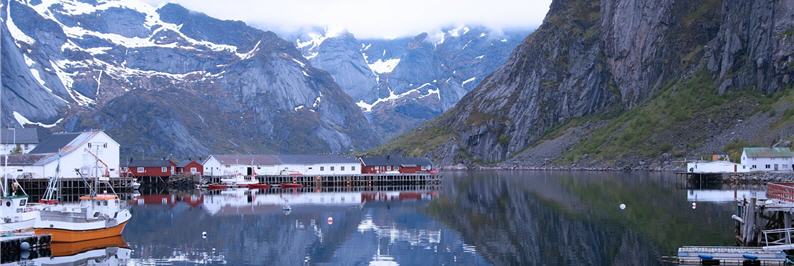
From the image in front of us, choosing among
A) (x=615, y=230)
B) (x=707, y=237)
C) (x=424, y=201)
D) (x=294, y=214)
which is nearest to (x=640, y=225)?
(x=615, y=230)

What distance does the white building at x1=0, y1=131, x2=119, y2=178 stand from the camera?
126 metres

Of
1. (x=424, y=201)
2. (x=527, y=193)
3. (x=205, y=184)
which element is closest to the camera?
(x=424, y=201)

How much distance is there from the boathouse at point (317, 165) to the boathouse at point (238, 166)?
1.72m

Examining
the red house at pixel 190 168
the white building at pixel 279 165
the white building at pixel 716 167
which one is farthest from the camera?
the white building at pixel 279 165

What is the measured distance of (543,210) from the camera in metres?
91.8

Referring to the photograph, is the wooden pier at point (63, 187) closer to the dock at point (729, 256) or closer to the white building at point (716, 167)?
the dock at point (729, 256)

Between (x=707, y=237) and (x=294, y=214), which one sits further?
(x=294, y=214)

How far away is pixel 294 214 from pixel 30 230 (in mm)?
33569

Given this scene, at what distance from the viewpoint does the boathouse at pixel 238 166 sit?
15888cm

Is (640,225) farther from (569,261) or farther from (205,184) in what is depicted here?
(205,184)

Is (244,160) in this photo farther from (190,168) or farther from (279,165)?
(190,168)

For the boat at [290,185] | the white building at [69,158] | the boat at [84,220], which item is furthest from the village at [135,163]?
the boat at [84,220]

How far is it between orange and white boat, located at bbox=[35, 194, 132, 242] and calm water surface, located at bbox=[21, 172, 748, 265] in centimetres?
239

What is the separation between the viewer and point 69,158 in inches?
5098
